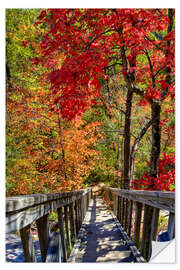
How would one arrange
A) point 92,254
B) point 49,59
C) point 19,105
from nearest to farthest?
point 92,254 < point 49,59 < point 19,105

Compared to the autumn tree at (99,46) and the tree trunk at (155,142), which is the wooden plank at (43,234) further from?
the tree trunk at (155,142)

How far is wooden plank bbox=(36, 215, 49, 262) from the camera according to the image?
59.0 inches

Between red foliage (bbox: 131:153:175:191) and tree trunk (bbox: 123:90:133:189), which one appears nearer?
red foliage (bbox: 131:153:175:191)

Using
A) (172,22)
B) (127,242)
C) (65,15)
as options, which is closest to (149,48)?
(172,22)

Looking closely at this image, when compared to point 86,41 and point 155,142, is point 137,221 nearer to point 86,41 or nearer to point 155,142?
point 155,142

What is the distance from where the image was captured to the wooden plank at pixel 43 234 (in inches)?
59.0

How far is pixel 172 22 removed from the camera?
2.64 metres

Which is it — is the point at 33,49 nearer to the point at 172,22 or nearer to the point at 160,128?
the point at 172,22

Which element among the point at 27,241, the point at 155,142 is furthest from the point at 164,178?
the point at 27,241

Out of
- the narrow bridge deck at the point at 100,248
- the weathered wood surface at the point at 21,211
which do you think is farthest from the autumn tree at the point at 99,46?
the weathered wood surface at the point at 21,211

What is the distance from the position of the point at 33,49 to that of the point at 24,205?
2.67 m

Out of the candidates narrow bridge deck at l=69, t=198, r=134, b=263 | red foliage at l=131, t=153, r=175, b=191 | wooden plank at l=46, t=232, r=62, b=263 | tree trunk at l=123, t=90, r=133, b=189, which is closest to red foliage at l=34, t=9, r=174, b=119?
red foliage at l=131, t=153, r=175, b=191

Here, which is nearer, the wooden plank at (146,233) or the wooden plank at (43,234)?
the wooden plank at (43,234)

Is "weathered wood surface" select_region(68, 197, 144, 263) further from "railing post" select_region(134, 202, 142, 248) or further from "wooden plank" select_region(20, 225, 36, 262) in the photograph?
"wooden plank" select_region(20, 225, 36, 262)
